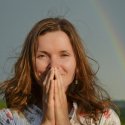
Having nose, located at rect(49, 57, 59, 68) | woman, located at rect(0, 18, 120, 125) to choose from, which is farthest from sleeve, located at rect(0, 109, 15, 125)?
nose, located at rect(49, 57, 59, 68)

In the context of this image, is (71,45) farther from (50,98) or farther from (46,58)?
(50,98)

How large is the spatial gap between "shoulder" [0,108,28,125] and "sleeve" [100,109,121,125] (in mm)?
627

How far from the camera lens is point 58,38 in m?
3.64

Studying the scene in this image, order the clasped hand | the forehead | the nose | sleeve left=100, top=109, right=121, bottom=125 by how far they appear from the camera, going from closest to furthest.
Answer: the clasped hand, the nose, the forehead, sleeve left=100, top=109, right=121, bottom=125

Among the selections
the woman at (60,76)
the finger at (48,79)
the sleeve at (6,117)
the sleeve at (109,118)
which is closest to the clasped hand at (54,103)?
the finger at (48,79)

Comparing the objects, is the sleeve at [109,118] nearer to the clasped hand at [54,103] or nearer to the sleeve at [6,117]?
the clasped hand at [54,103]

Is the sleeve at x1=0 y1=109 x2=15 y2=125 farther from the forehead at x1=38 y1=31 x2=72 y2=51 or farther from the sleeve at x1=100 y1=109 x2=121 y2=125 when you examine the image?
the sleeve at x1=100 y1=109 x2=121 y2=125

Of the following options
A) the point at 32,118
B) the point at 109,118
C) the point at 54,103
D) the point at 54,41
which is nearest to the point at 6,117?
the point at 32,118

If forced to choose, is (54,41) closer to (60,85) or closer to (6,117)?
(60,85)

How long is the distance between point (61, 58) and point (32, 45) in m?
0.26

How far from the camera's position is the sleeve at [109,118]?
12.3 feet

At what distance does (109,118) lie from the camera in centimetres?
375

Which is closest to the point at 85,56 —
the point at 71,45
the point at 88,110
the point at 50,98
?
the point at 71,45

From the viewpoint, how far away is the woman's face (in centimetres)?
351
